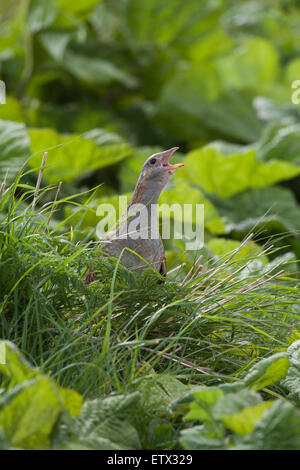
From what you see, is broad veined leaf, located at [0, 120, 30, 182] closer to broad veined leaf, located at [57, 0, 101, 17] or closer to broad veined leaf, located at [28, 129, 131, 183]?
broad veined leaf, located at [28, 129, 131, 183]

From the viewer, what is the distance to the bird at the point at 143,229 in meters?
2.07

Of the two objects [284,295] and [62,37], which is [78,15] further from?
[284,295]

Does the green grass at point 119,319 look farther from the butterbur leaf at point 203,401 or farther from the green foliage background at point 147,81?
the green foliage background at point 147,81

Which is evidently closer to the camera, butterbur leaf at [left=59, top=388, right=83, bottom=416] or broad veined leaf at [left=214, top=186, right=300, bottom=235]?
butterbur leaf at [left=59, top=388, right=83, bottom=416]

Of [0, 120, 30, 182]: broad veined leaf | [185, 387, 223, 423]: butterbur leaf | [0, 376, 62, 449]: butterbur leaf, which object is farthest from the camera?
[0, 120, 30, 182]: broad veined leaf

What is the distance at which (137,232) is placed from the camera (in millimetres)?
2068

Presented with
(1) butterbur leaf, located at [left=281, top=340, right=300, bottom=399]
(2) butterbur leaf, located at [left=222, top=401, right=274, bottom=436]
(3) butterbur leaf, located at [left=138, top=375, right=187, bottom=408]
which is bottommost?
(1) butterbur leaf, located at [left=281, top=340, right=300, bottom=399]

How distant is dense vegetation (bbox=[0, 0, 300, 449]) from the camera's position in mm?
1531

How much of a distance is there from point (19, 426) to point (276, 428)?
1.85 ft

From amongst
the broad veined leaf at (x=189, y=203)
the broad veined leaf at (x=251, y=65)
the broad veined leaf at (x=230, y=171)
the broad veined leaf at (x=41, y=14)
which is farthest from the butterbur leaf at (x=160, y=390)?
the broad veined leaf at (x=251, y=65)

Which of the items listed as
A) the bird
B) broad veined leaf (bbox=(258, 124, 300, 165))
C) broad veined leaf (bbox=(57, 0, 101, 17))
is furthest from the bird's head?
broad veined leaf (bbox=(57, 0, 101, 17))

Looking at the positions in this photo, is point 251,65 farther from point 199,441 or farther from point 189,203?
point 199,441

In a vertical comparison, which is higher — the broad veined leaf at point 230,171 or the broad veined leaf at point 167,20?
the broad veined leaf at point 167,20

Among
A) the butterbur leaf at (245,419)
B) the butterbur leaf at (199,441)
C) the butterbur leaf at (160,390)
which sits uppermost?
the butterbur leaf at (245,419)
